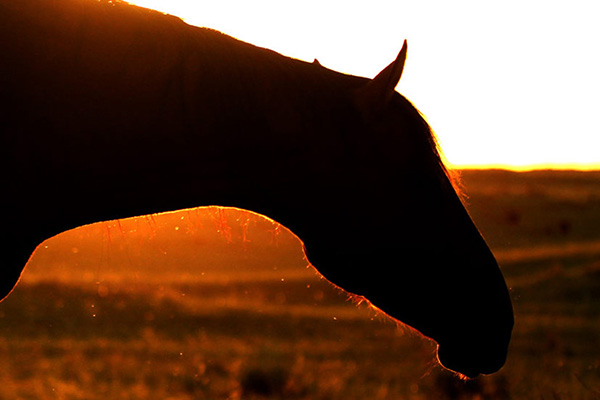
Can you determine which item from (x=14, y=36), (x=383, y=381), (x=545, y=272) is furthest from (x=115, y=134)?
(x=545, y=272)

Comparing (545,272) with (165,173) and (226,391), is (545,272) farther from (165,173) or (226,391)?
(165,173)

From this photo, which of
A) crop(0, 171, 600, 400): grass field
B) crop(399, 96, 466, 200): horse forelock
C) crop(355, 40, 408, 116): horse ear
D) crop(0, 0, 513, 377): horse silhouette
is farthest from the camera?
crop(0, 171, 600, 400): grass field

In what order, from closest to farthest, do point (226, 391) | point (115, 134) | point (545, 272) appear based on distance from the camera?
point (115, 134)
point (226, 391)
point (545, 272)

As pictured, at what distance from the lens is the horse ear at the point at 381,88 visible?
3287 millimetres

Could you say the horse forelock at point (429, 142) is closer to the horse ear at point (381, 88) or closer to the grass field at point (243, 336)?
the horse ear at point (381, 88)

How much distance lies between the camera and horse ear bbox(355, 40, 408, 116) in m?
3.29

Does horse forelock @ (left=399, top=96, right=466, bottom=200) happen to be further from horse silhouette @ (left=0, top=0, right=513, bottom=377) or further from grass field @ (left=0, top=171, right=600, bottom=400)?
grass field @ (left=0, top=171, right=600, bottom=400)

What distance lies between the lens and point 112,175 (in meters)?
3.56

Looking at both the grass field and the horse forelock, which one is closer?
the horse forelock

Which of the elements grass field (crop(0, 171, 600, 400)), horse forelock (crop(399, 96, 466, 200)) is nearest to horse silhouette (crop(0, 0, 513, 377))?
horse forelock (crop(399, 96, 466, 200))

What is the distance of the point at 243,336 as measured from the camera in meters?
11.6

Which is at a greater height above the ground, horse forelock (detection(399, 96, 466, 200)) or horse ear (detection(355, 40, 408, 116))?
horse ear (detection(355, 40, 408, 116))

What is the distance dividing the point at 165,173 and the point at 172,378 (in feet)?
16.1

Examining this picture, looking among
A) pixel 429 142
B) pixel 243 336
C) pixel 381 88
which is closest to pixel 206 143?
pixel 381 88
